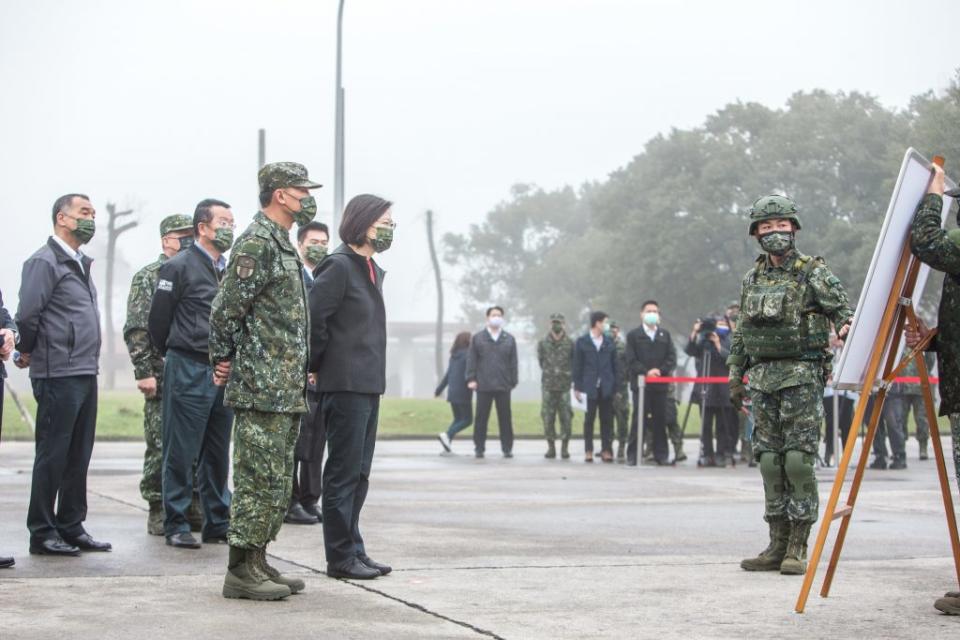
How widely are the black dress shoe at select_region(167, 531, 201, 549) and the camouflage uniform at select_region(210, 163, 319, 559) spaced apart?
1975mm

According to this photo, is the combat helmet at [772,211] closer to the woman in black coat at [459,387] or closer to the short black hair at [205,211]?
the short black hair at [205,211]

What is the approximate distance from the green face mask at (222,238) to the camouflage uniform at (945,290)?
4.12 m

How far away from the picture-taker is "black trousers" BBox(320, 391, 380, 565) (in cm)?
734

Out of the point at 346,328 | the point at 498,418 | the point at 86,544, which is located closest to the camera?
the point at 346,328

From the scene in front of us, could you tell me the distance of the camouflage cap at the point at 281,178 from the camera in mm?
6930

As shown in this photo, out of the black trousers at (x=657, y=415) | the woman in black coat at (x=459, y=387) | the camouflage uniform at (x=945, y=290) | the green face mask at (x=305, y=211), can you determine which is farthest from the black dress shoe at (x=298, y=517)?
the woman in black coat at (x=459, y=387)

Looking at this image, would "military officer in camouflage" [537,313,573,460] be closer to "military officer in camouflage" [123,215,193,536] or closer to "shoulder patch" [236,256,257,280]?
"military officer in camouflage" [123,215,193,536]

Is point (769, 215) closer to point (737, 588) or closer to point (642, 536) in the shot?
point (737, 588)

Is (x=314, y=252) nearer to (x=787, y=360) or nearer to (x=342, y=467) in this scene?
(x=342, y=467)

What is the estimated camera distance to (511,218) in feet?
359

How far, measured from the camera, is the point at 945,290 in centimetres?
664

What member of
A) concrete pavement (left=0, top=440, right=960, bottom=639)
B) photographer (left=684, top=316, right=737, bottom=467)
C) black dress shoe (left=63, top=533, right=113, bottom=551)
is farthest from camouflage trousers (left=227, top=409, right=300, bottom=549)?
photographer (left=684, top=316, right=737, bottom=467)

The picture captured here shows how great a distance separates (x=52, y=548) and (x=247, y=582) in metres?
1.99

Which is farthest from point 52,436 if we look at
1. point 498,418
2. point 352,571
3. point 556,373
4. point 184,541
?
point 556,373
